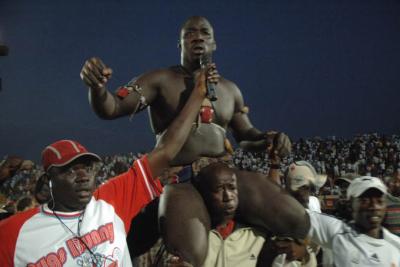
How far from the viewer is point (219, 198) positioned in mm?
2121

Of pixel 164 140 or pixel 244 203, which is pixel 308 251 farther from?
pixel 164 140

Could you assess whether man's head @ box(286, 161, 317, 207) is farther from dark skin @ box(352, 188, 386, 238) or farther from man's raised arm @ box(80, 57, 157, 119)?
man's raised arm @ box(80, 57, 157, 119)

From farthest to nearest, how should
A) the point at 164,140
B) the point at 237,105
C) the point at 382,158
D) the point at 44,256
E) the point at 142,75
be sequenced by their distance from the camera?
the point at 382,158 → the point at 237,105 → the point at 142,75 → the point at 164,140 → the point at 44,256

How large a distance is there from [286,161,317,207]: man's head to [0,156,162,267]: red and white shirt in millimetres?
1544

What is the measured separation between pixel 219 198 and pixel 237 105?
72 centimetres

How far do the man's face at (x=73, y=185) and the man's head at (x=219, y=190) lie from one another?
531 mm

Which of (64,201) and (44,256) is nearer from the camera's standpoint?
(44,256)

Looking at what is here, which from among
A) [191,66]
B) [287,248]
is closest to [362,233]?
[287,248]

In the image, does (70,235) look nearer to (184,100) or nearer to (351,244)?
(184,100)

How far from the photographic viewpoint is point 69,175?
1851 millimetres

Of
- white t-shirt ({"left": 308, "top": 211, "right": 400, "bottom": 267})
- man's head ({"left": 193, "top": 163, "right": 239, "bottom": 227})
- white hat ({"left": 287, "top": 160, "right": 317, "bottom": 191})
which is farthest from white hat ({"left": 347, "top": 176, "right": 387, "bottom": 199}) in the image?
white hat ({"left": 287, "top": 160, "right": 317, "bottom": 191})

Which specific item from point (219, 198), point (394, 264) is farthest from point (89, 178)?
point (394, 264)

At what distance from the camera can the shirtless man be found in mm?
2154

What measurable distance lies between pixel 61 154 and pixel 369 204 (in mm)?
1434
